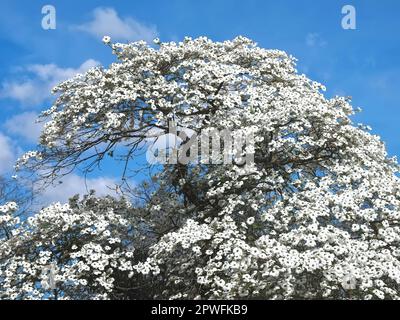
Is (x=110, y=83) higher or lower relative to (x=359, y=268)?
higher

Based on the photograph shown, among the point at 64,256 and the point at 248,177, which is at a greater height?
the point at 248,177

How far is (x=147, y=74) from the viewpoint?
44.7 ft

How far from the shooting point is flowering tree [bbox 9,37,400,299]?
938 cm

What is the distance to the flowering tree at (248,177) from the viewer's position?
9383mm

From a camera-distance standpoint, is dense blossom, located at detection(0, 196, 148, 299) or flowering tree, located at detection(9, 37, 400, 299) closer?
flowering tree, located at detection(9, 37, 400, 299)

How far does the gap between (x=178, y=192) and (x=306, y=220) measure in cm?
448

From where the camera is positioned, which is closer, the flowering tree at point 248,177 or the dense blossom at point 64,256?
the flowering tree at point 248,177

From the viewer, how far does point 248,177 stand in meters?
11.9

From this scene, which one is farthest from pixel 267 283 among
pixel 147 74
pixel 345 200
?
pixel 147 74

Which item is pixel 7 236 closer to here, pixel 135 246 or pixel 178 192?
pixel 135 246

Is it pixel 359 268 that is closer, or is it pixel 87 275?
pixel 359 268
